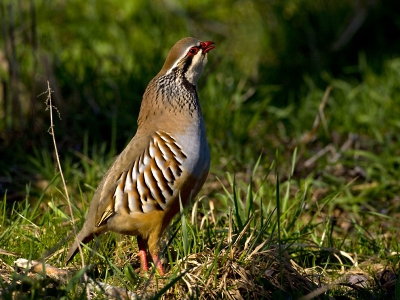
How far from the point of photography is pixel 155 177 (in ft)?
12.3

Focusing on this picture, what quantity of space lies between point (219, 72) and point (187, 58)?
256 centimetres

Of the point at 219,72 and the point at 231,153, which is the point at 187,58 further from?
the point at 219,72

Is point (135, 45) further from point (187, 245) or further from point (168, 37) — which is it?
point (187, 245)

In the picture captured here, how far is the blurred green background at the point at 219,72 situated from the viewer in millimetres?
5590

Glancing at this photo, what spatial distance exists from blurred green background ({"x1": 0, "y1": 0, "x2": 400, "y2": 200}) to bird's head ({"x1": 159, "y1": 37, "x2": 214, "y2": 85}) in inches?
48.9

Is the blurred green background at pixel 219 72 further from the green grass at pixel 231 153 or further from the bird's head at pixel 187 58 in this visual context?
the bird's head at pixel 187 58

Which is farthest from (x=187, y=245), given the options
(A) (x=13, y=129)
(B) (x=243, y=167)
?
(A) (x=13, y=129)

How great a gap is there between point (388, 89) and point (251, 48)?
151cm

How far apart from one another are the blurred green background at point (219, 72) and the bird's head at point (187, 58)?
4.07 ft

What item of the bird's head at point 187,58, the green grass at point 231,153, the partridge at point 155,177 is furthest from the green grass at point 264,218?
the bird's head at point 187,58

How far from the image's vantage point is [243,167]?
549cm

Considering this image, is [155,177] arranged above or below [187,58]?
below

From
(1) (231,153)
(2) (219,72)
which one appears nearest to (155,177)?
(1) (231,153)

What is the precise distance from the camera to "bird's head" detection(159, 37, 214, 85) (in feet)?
A: 13.0
